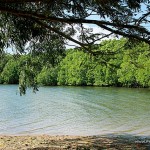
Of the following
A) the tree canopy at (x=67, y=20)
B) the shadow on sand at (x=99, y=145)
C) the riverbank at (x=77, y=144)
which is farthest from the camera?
the riverbank at (x=77, y=144)


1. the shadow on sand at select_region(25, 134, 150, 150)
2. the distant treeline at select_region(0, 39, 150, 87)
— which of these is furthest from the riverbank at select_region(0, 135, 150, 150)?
the distant treeline at select_region(0, 39, 150, 87)

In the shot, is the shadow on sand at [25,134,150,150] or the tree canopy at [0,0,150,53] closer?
the tree canopy at [0,0,150,53]

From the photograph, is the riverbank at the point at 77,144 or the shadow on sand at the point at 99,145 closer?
the shadow on sand at the point at 99,145

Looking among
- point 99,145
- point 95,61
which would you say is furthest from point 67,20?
point 99,145

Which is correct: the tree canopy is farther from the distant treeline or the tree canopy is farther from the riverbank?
the riverbank

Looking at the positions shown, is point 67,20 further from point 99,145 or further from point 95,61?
point 99,145

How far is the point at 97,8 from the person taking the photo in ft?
21.0

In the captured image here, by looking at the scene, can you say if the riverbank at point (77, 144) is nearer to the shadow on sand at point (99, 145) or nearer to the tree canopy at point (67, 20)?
the shadow on sand at point (99, 145)

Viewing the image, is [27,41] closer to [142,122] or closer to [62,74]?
[142,122]

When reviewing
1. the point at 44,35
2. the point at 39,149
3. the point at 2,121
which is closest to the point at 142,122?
the point at 2,121

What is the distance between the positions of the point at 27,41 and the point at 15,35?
51 centimetres

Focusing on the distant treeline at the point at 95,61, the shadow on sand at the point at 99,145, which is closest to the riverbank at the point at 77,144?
the shadow on sand at the point at 99,145

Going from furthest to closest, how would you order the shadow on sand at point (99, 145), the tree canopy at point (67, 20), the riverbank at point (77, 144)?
the riverbank at point (77, 144) < the shadow on sand at point (99, 145) < the tree canopy at point (67, 20)

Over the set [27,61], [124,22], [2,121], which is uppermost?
[124,22]
